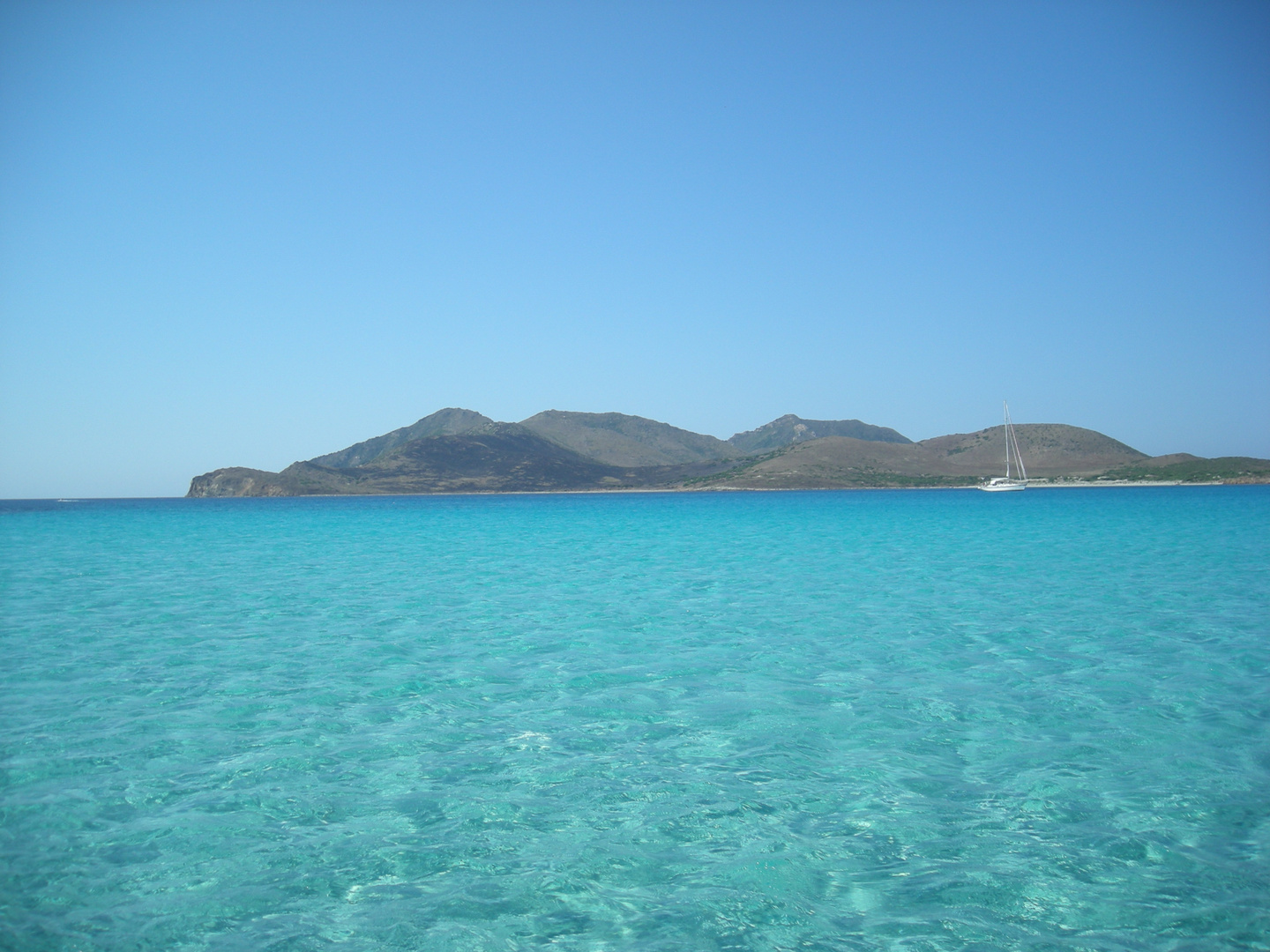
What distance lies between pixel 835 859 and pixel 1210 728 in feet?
17.3

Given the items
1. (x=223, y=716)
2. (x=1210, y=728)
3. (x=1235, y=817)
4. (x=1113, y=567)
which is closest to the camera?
(x=1235, y=817)

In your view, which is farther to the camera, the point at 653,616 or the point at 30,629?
the point at 653,616

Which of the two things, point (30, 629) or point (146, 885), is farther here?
point (30, 629)

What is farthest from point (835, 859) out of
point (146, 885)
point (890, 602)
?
point (890, 602)

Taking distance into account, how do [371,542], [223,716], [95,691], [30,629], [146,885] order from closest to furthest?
[146,885]
[223,716]
[95,691]
[30,629]
[371,542]

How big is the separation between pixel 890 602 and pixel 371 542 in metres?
27.5

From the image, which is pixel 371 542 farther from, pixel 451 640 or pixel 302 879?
pixel 302 879

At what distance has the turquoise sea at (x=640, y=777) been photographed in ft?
15.1

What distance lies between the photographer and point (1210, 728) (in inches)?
310

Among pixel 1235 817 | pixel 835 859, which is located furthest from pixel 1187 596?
pixel 835 859

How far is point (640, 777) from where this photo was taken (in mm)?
6734

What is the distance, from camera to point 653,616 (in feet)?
49.5

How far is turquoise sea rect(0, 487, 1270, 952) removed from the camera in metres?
4.59

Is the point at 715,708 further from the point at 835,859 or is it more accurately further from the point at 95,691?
the point at 95,691
